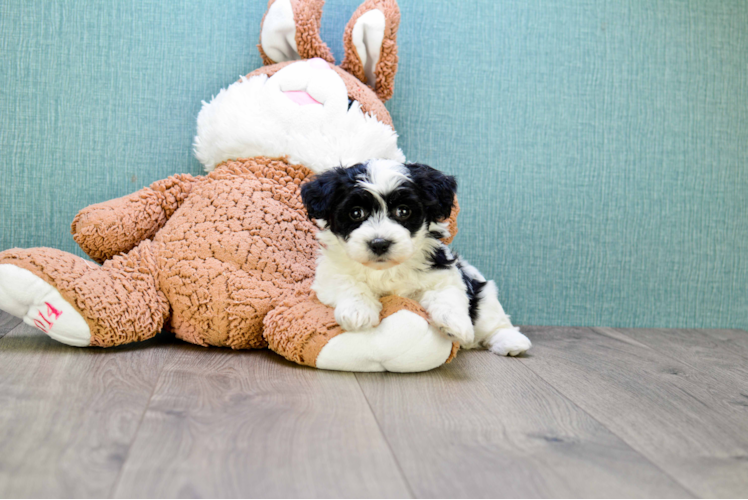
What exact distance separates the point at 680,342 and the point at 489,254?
78 centimetres

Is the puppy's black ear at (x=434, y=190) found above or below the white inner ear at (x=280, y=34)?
below

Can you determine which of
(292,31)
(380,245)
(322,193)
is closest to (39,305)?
(322,193)

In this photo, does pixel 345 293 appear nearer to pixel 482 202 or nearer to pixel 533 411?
pixel 533 411

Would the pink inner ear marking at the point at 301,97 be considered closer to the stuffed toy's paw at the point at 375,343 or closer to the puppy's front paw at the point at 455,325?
the stuffed toy's paw at the point at 375,343

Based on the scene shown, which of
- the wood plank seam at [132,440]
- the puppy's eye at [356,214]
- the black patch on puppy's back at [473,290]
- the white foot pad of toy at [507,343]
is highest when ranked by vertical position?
the puppy's eye at [356,214]

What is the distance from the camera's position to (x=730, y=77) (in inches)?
92.7

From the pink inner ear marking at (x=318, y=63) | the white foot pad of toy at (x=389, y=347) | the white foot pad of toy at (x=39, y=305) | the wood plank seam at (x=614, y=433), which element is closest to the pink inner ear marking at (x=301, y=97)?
the pink inner ear marking at (x=318, y=63)

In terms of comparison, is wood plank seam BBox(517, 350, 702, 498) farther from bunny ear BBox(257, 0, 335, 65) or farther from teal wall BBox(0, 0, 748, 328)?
bunny ear BBox(257, 0, 335, 65)

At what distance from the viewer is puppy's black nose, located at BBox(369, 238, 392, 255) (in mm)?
1398

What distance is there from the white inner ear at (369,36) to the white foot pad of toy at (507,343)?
1020 mm

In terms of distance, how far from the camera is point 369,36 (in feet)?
6.37

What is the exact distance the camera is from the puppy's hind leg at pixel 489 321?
1.82 m

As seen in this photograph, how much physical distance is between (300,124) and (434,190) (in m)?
0.54

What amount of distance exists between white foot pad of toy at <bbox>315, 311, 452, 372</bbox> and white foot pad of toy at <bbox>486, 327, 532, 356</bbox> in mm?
386
